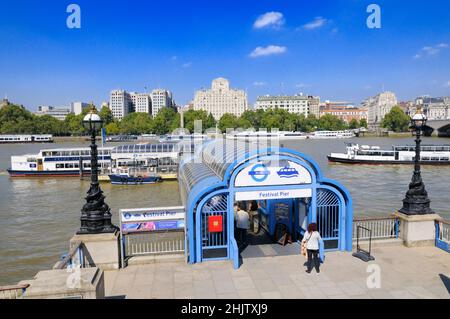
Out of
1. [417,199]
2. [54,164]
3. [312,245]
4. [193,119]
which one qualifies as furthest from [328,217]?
[193,119]

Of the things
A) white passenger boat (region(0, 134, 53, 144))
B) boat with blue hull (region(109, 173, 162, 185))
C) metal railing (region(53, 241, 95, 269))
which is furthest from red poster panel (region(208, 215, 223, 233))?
white passenger boat (region(0, 134, 53, 144))

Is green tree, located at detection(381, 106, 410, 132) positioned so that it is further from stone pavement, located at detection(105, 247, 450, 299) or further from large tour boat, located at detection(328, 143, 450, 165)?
stone pavement, located at detection(105, 247, 450, 299)

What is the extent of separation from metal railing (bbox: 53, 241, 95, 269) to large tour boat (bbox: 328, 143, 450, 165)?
55.0 meters

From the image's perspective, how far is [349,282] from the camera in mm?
9367

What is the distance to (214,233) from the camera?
1132cm

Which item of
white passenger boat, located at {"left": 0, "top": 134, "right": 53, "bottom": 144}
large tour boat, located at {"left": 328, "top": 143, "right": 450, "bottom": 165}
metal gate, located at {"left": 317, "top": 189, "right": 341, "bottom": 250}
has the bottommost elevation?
large tour boat, located at {"left": 328, "top": 143, "right": 450, "bottom": 165}

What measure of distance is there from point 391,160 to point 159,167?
120 ft

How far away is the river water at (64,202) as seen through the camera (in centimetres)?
1850

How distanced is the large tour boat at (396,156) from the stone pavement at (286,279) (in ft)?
166

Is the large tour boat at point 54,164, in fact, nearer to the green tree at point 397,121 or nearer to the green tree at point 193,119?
the green tree at point 193,119

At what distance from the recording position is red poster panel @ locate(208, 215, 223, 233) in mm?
10895
